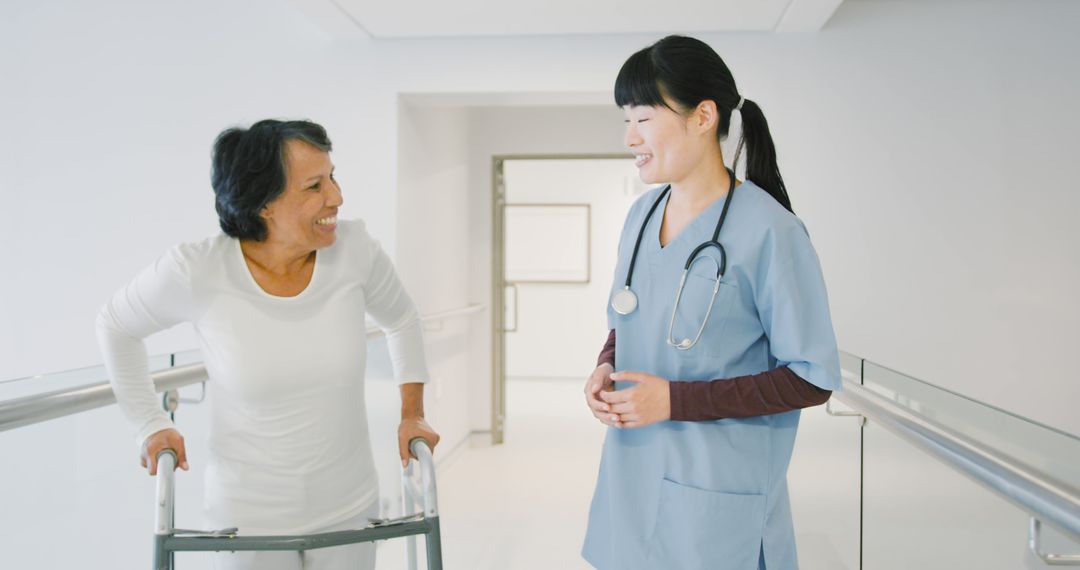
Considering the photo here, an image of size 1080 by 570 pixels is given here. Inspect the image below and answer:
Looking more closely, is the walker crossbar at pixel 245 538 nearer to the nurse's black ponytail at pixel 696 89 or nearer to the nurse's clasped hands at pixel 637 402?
the nurse's clasped hands at pixel 637 402

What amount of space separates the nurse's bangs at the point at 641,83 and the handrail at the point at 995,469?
28.4 inches

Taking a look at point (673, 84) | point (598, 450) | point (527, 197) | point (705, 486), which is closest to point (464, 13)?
point (673, 84)

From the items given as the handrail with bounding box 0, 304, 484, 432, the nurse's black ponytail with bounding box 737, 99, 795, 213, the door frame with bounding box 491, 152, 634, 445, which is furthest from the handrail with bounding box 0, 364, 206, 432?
the door frame with bounding box 491, 152, 634, 445

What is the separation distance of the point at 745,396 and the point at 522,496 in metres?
3.52

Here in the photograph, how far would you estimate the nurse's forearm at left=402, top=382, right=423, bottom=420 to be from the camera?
5.36 feet

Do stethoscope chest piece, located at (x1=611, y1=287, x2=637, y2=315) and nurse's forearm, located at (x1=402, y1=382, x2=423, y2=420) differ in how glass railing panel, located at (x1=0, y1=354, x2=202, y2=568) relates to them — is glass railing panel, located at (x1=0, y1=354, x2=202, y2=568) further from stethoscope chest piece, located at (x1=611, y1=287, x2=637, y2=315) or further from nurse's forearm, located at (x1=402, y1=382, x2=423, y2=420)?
stethoscope chest piece, located at (x1=611, y1=287, x2=637, y2=315)

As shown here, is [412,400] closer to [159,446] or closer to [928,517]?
[159,446]

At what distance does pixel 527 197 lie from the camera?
9.15 metres

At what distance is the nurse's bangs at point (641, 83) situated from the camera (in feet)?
3.87

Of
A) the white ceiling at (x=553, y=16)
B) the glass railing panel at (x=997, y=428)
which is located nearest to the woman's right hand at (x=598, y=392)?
the glass railing panel at (x=997, y=428)

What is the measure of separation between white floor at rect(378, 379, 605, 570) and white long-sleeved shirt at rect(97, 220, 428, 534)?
6.90 ft

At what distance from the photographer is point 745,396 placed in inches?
43.6

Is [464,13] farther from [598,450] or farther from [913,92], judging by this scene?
[598,450]

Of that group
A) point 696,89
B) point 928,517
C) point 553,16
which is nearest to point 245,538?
point 696,89
